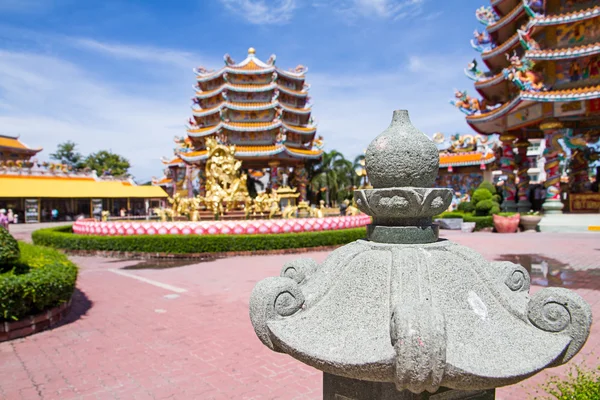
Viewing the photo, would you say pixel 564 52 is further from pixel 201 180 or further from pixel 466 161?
pixel 201 180

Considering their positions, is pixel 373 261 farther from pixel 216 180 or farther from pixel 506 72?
pixel 506 72

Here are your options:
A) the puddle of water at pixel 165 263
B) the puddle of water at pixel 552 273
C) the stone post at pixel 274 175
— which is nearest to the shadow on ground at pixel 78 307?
the puddle of water at pixel 165 263

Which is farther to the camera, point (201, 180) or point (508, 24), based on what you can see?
point (201, 180)

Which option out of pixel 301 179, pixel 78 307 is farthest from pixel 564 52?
pixel 78 307

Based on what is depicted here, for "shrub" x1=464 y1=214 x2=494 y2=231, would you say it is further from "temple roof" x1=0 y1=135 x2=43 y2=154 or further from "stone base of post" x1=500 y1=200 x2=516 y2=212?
"temple roof" x1=0 y1=135 x2=43 y2=154

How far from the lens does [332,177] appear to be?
34250mm

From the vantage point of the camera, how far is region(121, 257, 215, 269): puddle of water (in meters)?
12.8

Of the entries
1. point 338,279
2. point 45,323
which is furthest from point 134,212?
point 338,279

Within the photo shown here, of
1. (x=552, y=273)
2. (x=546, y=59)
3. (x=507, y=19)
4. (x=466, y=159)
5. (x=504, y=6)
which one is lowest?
(x=552, y=273)

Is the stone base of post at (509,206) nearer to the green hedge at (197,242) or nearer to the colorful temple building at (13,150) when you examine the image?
the green hedge at (197,242)

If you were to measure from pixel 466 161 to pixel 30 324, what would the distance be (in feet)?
97.9

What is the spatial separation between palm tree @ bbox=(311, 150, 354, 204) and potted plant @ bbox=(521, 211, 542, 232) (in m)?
16.3

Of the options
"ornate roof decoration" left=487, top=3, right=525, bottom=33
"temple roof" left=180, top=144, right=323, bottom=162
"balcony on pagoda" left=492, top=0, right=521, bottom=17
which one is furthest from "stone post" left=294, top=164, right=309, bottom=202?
"balcony on pagoda" left=492, top=0, right=521, bottom=17

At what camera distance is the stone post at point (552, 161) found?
61.4 feet
